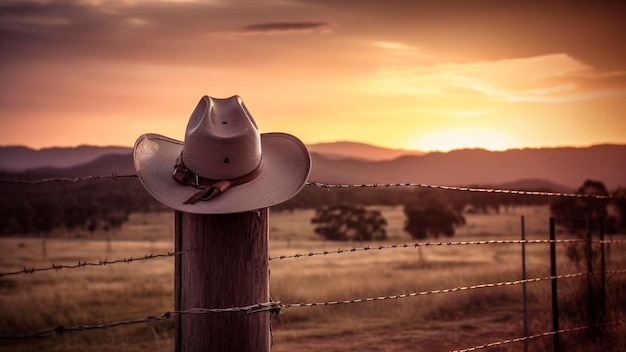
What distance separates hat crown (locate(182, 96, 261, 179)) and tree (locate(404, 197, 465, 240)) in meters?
55.8

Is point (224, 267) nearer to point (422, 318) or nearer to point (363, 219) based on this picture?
point (422, 318)

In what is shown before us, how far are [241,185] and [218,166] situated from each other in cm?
14

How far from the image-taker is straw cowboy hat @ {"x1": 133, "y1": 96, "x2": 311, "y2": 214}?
3.36 meters

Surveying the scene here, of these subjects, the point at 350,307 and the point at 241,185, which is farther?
the point at 350,307

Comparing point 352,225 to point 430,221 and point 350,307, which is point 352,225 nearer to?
point 430,221

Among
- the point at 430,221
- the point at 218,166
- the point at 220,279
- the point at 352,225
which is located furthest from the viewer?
the point at 352,225

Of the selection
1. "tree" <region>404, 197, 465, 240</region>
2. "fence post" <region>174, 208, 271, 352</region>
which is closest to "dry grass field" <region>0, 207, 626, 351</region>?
"fence post" <region>174, 208, 271, 352</region>

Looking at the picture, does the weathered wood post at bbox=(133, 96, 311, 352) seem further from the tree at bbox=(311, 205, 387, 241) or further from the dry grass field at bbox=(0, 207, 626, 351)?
the tree at bbox=(311, 205, 387, 241)

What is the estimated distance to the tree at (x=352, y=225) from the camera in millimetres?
60469

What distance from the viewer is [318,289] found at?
80.3 ft

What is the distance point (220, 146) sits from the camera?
11.7ft

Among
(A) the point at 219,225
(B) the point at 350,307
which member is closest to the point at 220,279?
(A) the point at 219,225

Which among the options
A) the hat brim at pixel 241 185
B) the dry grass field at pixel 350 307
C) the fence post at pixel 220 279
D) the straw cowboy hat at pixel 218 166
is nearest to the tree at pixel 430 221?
the dry grass field at pixel 350 307

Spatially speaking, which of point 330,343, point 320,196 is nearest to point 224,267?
point 330,343
